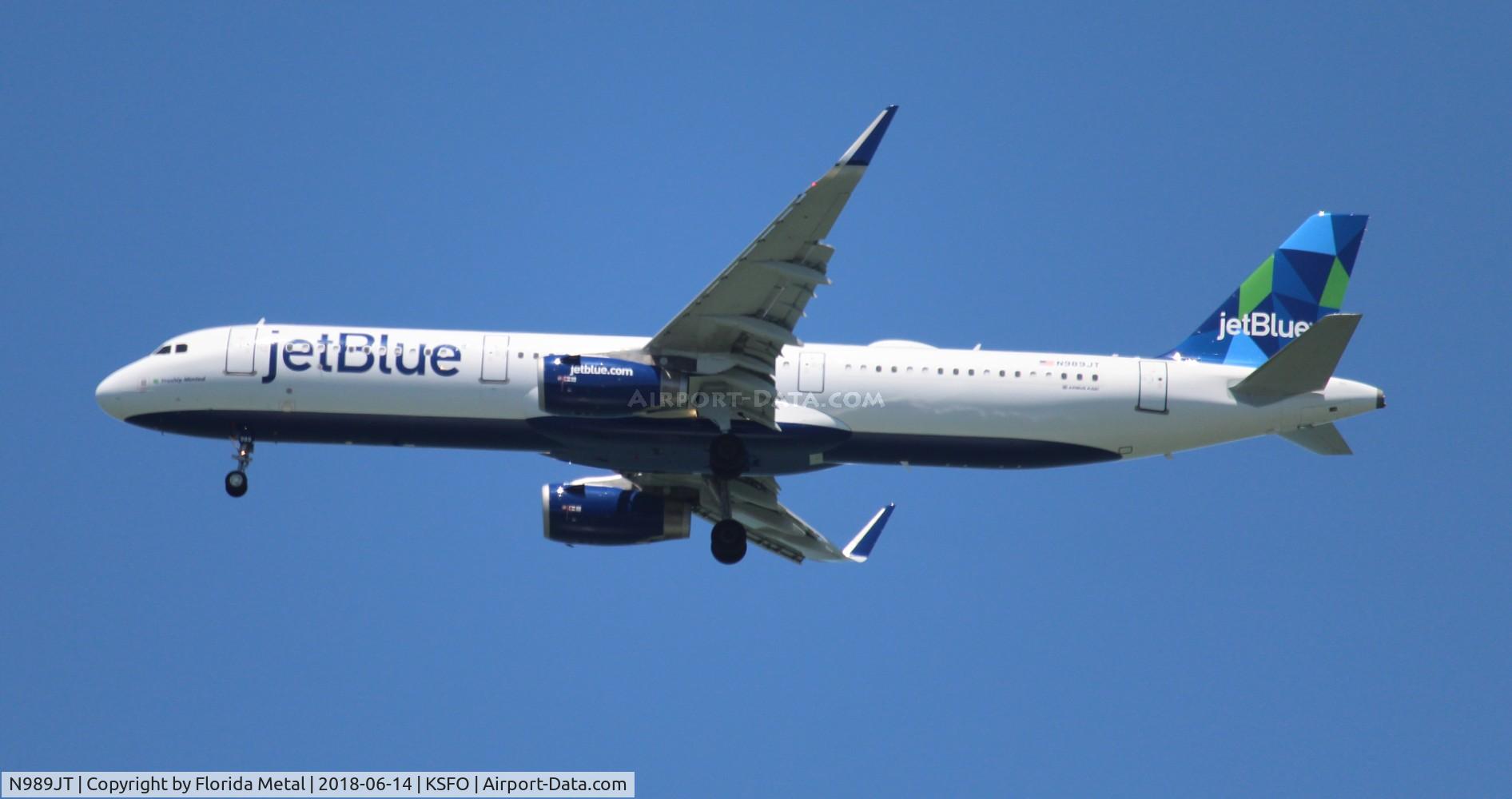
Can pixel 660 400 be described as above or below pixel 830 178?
below

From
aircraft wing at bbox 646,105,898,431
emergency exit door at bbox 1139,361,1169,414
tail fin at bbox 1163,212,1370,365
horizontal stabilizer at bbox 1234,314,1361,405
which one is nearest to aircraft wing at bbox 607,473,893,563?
aircraft wing at bbox 646,105,898,431

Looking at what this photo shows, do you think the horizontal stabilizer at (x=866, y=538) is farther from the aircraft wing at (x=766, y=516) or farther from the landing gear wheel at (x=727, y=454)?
the landing gear wheel at (x=727, y=454)

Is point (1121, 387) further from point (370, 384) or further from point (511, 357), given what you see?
point (370, 384)

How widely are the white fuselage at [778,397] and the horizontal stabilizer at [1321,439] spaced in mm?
575

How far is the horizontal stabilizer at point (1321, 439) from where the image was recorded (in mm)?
41219

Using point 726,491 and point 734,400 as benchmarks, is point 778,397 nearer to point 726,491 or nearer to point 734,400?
point 734,400

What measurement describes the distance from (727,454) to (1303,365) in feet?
42.5

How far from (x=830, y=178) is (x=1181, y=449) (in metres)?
13.2

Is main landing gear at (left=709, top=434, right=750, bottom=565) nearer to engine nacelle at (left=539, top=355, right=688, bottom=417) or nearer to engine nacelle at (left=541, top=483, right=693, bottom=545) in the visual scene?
engine nacelle at (left=541, top=483, right=693, bottom=545)

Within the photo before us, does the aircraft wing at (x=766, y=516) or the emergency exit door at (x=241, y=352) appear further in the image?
the aircraft wing at (x=766, y=516)

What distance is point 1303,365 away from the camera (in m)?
40.1

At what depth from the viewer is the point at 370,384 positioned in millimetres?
40125

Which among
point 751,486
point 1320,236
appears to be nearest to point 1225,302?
point 1320,236

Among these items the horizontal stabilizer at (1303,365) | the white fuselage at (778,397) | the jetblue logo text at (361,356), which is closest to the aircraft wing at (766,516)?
the white fuselage at (778,397)
